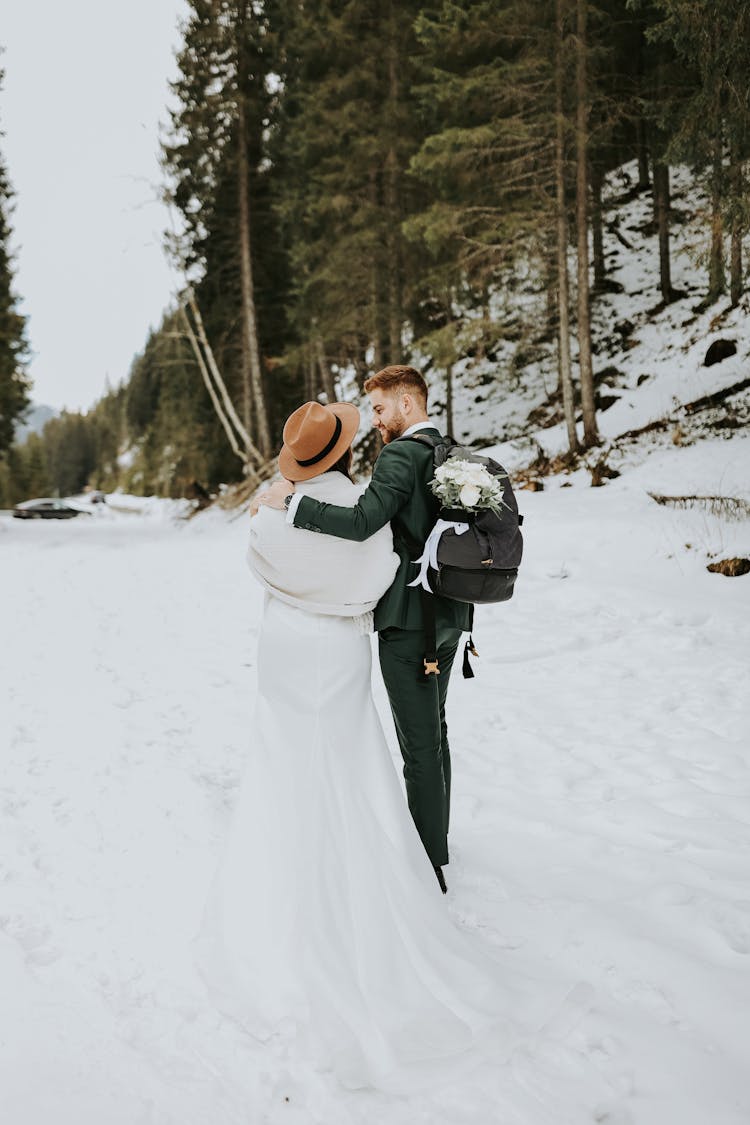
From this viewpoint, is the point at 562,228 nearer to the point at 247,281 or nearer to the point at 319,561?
the point at 247,281

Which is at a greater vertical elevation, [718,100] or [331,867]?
[718,100]

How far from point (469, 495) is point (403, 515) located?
1.14 ft

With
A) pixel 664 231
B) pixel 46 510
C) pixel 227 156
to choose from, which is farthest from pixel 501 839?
pixel 46 510

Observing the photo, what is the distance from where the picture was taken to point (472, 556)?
2836mm

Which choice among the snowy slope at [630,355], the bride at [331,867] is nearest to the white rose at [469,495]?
the bride at [331,867]

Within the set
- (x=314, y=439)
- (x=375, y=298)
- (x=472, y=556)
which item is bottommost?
(x=472, y=556)

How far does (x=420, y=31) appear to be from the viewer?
42.0 feet

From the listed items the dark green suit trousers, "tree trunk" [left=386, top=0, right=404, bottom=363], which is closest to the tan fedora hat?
the dark green suit trousers

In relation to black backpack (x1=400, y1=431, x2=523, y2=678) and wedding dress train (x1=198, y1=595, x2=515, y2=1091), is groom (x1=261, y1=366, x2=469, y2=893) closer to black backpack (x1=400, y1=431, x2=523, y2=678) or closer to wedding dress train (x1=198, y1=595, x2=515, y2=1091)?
black backpack (x1=400, y1=431, x2=523, y2=678)

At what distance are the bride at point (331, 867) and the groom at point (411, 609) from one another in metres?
0.11

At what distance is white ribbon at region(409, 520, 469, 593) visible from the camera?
2881 mm

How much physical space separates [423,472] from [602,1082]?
2.25 meters

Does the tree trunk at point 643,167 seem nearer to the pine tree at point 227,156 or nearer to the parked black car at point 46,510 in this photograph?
the pine tree at point 227,156

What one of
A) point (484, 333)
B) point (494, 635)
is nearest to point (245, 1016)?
point (494, 635)
